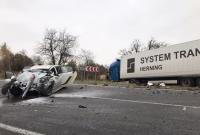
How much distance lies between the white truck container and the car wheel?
1254cm

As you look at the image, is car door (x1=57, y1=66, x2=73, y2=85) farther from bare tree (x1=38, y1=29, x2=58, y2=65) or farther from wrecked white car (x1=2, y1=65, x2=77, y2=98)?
bare tree (x1=38, y1=29, x2=58, y2=65)

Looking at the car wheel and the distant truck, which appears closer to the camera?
the car wheel

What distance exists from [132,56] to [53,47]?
60.1m

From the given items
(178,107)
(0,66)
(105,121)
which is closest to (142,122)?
(105,121)

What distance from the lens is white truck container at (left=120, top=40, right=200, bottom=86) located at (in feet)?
85.5

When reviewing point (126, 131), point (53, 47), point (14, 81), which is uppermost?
point (53, 47)

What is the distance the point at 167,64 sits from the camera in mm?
28844

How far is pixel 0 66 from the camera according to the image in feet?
326

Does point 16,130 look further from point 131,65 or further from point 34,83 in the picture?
point 131,65

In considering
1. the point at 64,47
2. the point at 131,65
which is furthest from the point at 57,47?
the point at 131,65

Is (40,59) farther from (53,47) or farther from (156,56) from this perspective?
(156,56)

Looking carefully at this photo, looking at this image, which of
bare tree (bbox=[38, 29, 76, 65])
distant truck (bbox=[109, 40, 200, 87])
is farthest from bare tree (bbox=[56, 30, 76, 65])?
distant truck (bbox=[109, 40, 200, 87])

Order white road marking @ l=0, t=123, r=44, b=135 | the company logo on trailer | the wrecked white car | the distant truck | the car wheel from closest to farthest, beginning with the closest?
white road marking @ l=0, t=123, r=44, b=135 < the wrecked white car < the car wheel < the distant truck < the company logo on trailer

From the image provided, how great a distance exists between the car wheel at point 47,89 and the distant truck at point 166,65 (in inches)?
494
